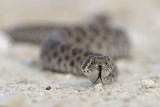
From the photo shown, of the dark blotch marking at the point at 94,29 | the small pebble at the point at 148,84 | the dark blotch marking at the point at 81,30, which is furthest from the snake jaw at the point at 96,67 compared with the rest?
the dark blotch marking at the point at 94,29

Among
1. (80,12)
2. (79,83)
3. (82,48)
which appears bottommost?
(79,83)

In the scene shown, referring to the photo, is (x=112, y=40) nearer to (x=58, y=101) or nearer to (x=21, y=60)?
(x=21, y=60)

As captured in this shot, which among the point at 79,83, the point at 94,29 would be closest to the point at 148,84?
the point at 79,83

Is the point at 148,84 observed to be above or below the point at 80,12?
below

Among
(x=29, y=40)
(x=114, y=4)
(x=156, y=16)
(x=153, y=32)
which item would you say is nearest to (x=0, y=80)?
(x=29, y=40)

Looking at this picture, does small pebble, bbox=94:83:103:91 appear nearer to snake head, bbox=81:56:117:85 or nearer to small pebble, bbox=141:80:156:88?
snake head, bbox=81:56:117:85

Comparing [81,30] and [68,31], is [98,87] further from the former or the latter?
[81,30]
